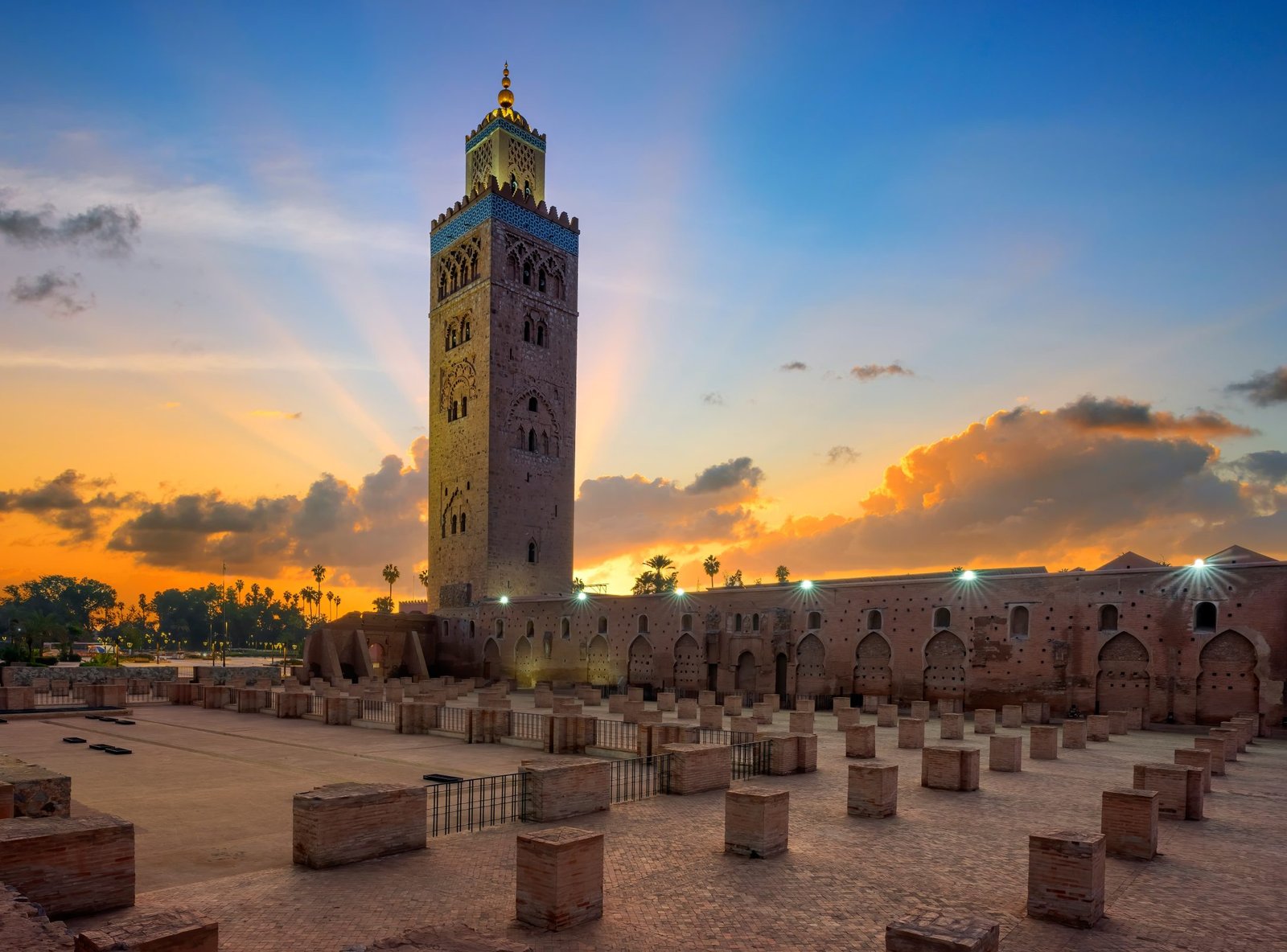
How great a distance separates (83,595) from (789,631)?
12240 cm

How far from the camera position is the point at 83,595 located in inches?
4688

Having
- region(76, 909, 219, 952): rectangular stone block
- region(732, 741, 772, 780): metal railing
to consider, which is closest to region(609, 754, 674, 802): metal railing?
region(732, 741, 772, 780): metal railing

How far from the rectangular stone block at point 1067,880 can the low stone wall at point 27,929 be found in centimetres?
703

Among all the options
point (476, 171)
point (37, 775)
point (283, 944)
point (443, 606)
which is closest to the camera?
point (283, 944)

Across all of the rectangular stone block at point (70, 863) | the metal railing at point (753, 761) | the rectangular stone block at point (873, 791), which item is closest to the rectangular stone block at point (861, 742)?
the metal railing at point (753, 761)

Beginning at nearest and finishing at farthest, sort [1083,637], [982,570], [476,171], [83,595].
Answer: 1. [1083,637]
2. [982,570]
3. [476,171]
4. [83,595]

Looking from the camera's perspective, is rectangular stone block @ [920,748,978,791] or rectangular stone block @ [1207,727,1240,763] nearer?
rectangular stone block @ [920,748,978,791]

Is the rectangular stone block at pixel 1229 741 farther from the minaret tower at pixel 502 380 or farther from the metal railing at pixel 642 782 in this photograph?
the minaret tower at pixel 502 380

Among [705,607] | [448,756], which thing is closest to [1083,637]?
[705,607]

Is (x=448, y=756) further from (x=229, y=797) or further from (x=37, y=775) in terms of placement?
(x=37, y=775)

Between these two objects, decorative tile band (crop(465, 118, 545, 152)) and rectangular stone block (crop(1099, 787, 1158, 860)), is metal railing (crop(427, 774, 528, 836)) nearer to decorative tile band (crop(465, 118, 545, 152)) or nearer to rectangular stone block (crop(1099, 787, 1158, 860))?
rectangular stone block (crop(1099, 787, 1158, 860))

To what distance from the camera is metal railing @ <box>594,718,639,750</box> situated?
17.2 metres

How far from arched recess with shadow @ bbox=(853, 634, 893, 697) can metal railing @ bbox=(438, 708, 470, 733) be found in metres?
14.5

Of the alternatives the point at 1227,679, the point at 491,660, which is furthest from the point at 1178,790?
the point at 491,660
